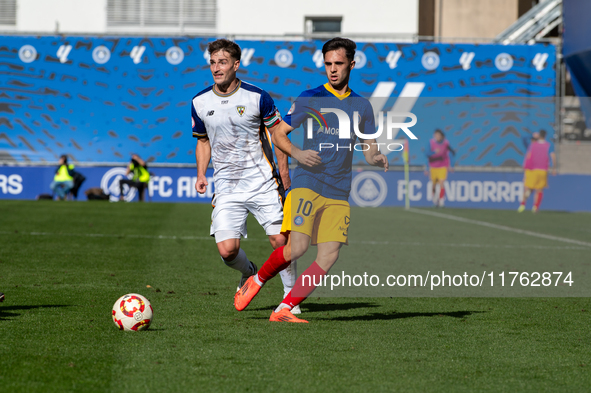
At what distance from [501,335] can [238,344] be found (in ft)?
5.88

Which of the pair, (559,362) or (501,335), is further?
(501,335)

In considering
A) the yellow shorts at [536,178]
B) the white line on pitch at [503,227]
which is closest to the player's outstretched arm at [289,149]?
the white line on pitch at [503,227]

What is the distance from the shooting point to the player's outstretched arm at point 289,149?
15.7 ft

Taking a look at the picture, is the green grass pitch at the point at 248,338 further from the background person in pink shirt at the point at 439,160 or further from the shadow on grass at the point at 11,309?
the background person in pink shirt at the point at 439,160

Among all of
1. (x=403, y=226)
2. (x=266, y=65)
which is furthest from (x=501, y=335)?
(x=266, y=65)

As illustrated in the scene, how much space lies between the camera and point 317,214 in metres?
5.01

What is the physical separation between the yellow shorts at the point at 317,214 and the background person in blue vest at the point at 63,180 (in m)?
16.7

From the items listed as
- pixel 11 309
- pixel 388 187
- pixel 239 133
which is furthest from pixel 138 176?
pixel 239 133

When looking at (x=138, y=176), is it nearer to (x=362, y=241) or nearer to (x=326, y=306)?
(x=362, y=241)

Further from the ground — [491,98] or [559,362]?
[491,98]

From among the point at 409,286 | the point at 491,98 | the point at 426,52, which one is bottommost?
the point at 409,286

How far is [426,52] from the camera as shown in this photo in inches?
896

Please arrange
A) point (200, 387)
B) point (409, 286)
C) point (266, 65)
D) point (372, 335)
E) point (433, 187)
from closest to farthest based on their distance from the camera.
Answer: point (200, 387) < point (372, 335) < point (409, 286) < point (433, 187) < point (266, 65)

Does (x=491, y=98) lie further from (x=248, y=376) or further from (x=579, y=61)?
(x=248, y=376)
